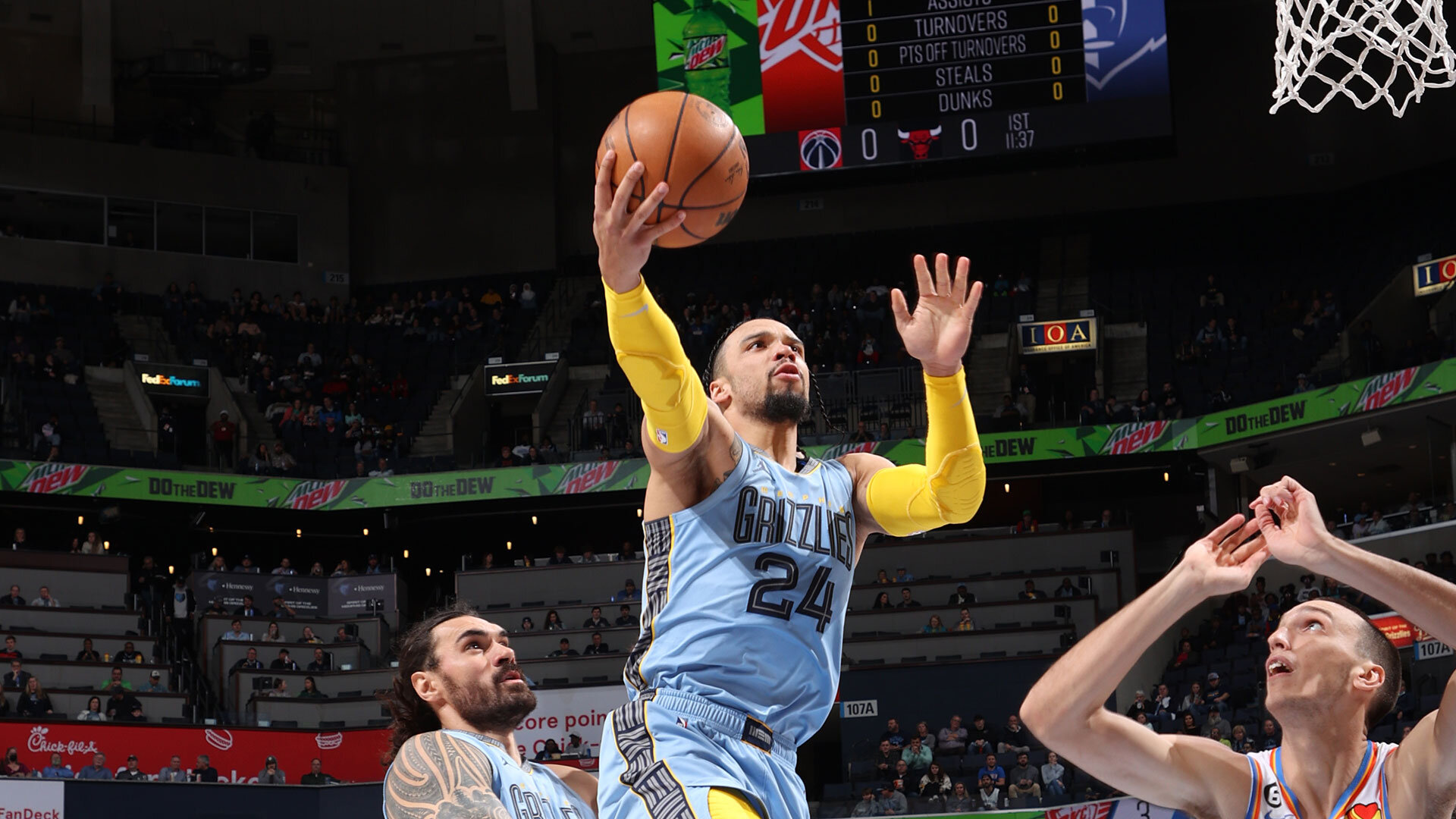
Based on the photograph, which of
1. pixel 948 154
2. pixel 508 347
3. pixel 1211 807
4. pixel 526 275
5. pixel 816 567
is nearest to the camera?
pixel 1211 807

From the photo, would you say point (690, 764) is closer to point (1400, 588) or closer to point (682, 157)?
point (682, 157)

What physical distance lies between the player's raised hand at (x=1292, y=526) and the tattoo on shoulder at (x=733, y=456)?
4.74 ft

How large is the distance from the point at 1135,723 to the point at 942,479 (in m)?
1.17

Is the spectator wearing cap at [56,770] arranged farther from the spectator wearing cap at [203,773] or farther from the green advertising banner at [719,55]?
the green advertising banner at [719,55]

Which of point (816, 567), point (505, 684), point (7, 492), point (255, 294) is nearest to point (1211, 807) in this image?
point (816, 567)

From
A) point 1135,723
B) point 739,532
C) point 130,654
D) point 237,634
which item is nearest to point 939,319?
point 739,532

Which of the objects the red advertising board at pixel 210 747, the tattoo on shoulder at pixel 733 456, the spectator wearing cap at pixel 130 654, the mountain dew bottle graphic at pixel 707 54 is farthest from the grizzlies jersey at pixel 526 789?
the mountain dew bottle graphic at pixel 707 54

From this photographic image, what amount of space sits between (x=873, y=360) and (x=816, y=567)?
2540 cm

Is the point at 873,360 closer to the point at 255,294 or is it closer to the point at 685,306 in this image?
the point at 685,306

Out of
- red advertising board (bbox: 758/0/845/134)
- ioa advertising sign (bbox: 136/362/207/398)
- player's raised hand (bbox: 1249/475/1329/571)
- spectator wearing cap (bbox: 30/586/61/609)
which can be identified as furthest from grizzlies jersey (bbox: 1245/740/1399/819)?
ioa advertising sign (bbox: 136/362/207/398)

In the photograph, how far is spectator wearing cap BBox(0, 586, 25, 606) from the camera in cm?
2470

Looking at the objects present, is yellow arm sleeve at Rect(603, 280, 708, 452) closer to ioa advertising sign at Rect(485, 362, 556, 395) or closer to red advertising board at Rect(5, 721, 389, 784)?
red advertising board at Rect(5, 721, 389, 784)

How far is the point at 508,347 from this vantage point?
34000mm

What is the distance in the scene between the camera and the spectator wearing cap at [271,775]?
70.6 feet
